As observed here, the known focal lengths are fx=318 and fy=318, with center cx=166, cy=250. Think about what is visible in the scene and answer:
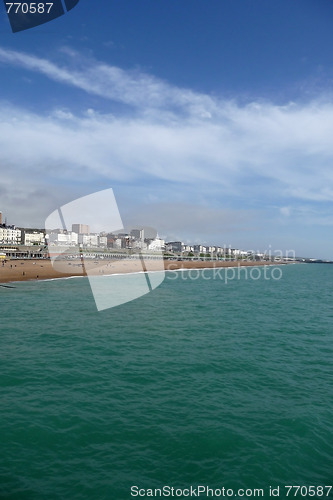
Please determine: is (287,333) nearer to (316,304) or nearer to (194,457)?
(194,457)

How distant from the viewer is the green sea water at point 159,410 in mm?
7180

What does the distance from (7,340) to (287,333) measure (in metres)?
16.7

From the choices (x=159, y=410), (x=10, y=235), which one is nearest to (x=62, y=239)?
(x=10, y=235)

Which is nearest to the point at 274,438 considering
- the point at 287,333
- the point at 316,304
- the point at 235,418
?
the point at 235,418

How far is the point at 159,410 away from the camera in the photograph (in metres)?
9.86

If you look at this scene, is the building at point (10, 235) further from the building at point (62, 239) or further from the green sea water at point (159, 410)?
the green sea water at point (159, 410)

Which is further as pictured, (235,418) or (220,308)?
(220,308)

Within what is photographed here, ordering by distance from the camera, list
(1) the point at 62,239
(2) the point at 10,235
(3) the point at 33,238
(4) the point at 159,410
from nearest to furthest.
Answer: (4) the point at 159,410 → (2) the point at 10,235 → (3) the point at 33,238 → (1) the point at 62,239

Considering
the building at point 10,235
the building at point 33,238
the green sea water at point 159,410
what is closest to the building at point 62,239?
the building at point 33,238

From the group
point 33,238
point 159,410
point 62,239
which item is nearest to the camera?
point 159,410

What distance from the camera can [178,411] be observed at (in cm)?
984

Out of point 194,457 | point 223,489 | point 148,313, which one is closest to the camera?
point 223,489

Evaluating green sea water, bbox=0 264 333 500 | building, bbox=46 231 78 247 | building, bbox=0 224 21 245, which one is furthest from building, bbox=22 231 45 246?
green sea water, bbox=0 264 333 500

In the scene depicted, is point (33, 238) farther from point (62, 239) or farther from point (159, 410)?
point (159, 410)
